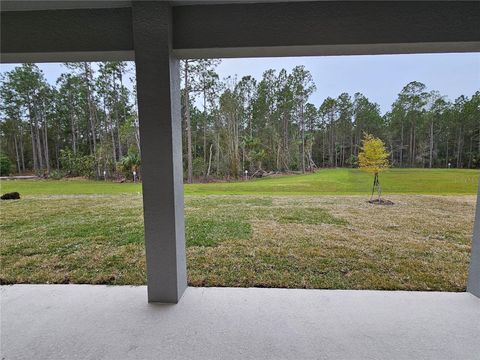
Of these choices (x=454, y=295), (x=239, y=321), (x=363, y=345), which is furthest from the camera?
(x=454, y=295)

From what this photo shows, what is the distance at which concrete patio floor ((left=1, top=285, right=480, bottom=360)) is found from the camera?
4.53 ft

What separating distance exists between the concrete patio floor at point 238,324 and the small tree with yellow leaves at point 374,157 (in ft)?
5.52

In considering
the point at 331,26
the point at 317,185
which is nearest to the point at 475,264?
the point at 317,185

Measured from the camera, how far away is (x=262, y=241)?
9.88 ft

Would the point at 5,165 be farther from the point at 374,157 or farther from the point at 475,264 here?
the point at 475,264

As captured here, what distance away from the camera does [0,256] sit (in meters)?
2.72

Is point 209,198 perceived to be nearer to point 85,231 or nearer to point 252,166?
point 252,166

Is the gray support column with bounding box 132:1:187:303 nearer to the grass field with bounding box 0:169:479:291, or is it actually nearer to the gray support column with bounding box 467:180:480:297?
the grass field with bounding box 0:169:479:291

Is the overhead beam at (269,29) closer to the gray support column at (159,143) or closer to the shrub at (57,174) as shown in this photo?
the gray support column at (159,143)

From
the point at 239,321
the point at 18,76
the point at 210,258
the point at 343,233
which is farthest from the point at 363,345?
the point at 18,76

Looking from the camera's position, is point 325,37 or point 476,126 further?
point 476,126

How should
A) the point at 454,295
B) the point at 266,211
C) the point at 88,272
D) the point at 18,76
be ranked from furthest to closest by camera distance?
the point at 266,211
the point at 18,76
the point at 88,272
the point at 454,295

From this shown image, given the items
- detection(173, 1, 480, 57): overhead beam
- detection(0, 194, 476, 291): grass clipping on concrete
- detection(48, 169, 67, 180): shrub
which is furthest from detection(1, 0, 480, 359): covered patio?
detection(48, 169, 67, 180): shrub

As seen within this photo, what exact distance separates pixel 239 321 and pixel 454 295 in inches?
72.6
